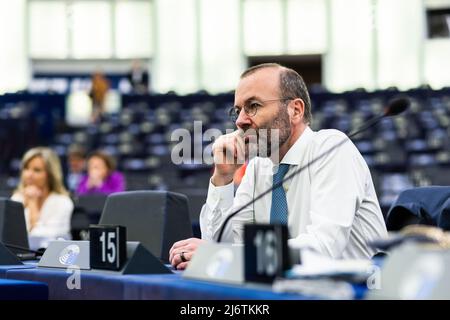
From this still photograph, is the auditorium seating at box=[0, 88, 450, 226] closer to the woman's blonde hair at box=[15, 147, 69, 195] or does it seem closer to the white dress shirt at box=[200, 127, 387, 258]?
the woman's blonde hair at box=[15, 147, 69, 195]

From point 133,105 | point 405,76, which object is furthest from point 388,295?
point 405,76

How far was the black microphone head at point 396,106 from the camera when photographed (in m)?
2.57

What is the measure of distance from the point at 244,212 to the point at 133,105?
13416 millimetres

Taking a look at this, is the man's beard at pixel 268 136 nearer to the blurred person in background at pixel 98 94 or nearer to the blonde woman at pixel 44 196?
the blonde woman at pixel 44 196

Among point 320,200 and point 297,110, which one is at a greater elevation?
point 297,110

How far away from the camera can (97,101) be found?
1778 centimetres

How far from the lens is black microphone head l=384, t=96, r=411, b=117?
8.43 feet

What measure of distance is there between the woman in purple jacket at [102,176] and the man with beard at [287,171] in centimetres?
463

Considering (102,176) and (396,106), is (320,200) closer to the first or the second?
(396,106)

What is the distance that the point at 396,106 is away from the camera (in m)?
2.59

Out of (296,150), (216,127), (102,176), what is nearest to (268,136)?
(296,150)

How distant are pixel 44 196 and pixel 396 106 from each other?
3.72 metres

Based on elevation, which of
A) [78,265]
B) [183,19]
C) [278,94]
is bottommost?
[78,265]
